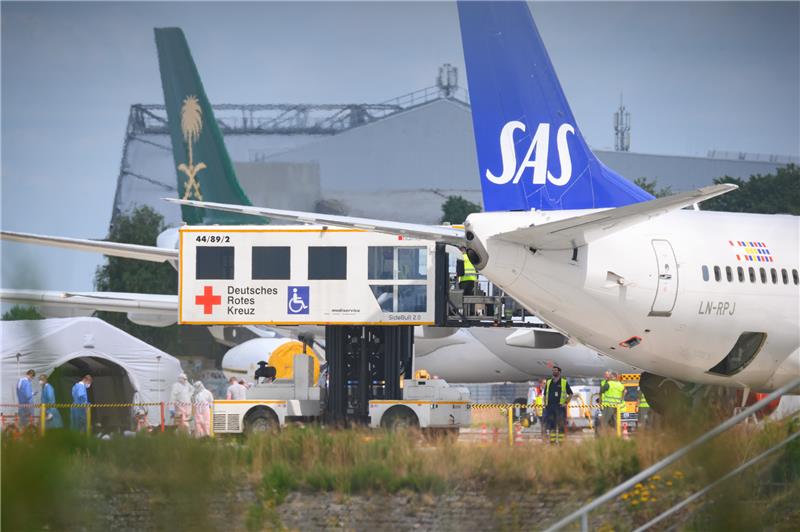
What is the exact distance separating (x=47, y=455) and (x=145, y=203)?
3641 inches

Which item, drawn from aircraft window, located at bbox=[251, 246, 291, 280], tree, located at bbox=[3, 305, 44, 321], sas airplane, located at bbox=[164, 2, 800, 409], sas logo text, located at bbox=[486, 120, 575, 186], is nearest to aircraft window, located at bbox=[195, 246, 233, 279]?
aircraft window, located at bbox=[251, 246, 291, 280]

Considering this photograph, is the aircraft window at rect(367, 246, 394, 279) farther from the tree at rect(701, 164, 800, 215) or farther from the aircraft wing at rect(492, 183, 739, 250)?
the tree at rect(701, 164, 800, 215)

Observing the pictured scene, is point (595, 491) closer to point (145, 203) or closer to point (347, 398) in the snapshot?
point (347, 398)

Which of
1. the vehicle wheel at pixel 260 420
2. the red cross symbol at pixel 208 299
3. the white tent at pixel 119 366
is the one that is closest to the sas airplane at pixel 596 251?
the red cross symbol at pixel 208 299

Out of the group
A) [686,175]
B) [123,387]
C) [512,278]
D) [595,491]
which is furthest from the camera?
[686,175]

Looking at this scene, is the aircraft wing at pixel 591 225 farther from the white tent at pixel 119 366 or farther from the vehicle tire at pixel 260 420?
the white tent at pixel 119 366

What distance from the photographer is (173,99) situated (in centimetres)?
4081

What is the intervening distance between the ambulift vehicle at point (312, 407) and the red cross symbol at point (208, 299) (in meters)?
1.87

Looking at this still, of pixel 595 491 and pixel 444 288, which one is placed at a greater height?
pixel 444 288

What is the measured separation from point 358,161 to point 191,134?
47.6 m

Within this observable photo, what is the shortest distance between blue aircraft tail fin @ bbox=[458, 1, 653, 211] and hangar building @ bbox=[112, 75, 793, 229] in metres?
60.3

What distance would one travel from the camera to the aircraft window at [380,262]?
22781 millimetres

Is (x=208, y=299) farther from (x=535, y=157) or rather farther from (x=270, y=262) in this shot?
(x=535, y=157)

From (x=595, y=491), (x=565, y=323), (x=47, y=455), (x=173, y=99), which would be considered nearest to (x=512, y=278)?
(x=565, y=323)
